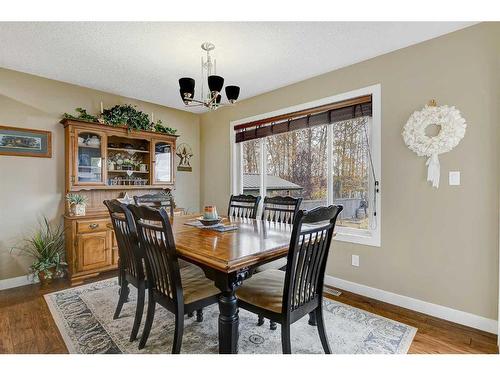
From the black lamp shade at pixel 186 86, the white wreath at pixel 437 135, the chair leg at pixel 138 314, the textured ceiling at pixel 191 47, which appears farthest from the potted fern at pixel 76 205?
the white wreath at pixel 437 135

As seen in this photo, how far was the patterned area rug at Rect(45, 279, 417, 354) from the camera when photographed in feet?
5.97

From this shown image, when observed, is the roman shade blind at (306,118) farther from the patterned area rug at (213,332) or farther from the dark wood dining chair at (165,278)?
the dark wood dining chair at (165,278)

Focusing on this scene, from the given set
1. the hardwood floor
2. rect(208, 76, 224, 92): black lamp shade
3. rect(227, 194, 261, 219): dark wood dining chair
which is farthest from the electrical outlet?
rect(208, 76, 224, 92): black lamp shade

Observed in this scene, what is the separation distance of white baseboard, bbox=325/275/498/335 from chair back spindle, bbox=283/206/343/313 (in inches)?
50.5

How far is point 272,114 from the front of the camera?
3570 mm

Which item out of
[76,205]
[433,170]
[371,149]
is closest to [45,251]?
[76,205]

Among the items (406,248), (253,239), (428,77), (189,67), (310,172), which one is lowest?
(406,248)

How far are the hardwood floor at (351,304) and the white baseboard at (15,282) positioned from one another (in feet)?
1.02

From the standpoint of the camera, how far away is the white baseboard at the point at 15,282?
9.55 feet

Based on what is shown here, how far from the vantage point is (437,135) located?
2225mm

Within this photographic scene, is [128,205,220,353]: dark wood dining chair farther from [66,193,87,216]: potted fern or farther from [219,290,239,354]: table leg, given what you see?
[66,193,87,216]: potted fern
